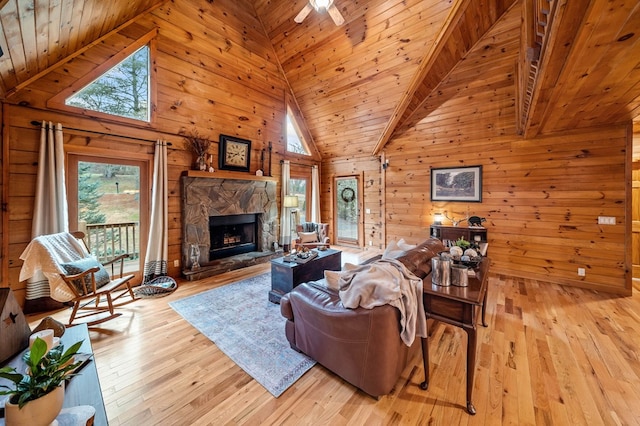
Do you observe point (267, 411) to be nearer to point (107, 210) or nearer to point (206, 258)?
point (206, 258)

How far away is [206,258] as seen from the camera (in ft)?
14.9

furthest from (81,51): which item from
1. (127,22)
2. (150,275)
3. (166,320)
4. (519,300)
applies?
(519,300)

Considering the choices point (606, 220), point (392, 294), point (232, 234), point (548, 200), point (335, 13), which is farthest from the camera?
point (232, 234)

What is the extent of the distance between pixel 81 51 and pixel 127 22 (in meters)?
0.80

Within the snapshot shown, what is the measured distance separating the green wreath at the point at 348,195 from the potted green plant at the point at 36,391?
6.20m

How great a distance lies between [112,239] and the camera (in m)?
3.78

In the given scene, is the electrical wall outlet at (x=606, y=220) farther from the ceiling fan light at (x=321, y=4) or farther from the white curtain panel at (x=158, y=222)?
the white curtain panel at (x=158, y=222)

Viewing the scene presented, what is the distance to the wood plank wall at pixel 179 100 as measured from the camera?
297cm

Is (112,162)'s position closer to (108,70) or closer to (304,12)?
(108,70)

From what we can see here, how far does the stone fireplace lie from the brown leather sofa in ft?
9.49

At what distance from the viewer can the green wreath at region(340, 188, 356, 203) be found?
676cm

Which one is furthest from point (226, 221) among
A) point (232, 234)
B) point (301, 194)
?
point (301, 194)

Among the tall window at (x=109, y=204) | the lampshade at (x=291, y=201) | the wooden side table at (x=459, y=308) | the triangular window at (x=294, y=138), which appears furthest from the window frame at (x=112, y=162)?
the wooden side table at (x=459, y=308)

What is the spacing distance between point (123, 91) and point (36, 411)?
4.39m
